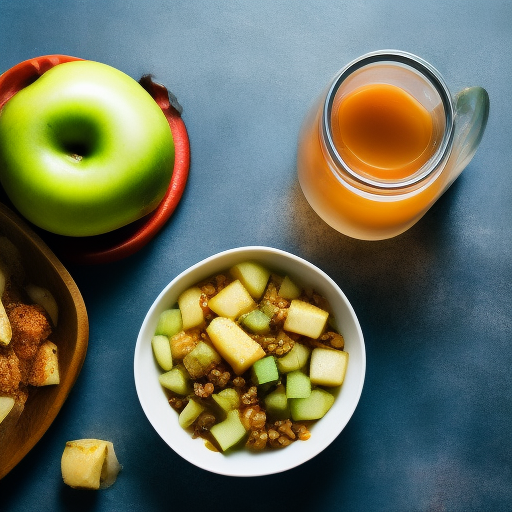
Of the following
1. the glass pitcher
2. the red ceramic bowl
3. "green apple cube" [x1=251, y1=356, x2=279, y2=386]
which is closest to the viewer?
the glass pitcher

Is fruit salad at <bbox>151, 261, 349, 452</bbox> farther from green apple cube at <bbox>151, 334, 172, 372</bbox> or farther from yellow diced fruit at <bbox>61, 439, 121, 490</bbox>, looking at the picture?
yellow diced fruit at <bbox>61, 439, 121, 490</bbox>

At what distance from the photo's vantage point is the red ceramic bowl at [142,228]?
1141 millimetres

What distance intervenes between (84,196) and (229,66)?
0.43 metres

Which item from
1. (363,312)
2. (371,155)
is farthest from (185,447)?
(371,155)

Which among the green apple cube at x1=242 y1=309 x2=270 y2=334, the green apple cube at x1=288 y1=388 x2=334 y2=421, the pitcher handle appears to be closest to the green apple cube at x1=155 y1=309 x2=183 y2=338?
the green apple cube at x1=242 y1=309 x2=270 y2=334

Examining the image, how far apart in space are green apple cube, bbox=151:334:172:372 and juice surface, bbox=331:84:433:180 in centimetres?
47

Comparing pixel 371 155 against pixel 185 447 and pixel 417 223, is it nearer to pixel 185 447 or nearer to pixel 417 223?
pixel 417 223

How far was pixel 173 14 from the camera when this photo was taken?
3.93ft

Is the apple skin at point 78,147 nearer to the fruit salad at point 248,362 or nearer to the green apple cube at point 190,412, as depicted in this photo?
the fruit salad at point 248,362

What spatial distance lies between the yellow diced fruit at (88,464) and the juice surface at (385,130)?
731 mm

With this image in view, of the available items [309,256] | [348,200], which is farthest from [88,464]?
[348,200]

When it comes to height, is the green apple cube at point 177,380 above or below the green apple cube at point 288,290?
below

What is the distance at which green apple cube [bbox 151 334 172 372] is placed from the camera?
107 centimetres

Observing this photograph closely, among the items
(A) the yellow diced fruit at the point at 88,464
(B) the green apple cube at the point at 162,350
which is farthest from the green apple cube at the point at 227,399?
(A) the yellow diced fruit at the point at 88,464
